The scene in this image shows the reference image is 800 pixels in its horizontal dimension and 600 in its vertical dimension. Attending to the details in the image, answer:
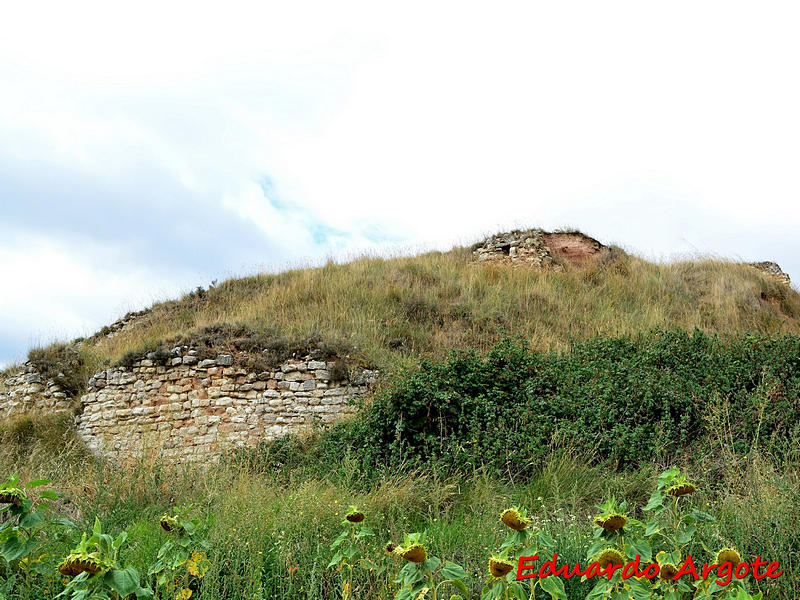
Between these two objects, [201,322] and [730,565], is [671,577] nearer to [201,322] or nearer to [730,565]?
[730,565]

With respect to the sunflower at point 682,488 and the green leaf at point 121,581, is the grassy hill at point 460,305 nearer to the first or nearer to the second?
the sunflower at point 682,488

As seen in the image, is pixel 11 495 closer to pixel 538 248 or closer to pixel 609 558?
pixel 609 558

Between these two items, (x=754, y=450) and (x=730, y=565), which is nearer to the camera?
(x=730, y=565)

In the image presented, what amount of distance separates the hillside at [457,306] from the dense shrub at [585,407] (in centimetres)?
218

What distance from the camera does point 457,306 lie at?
12992 millimetres

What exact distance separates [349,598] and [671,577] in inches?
66.6

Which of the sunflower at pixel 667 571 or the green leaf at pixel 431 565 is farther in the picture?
the sunflower at pixel 667 571

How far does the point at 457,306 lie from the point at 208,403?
19.3 ft

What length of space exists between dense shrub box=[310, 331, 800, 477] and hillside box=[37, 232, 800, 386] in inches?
85.9

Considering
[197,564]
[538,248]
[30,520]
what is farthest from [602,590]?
[538,248]

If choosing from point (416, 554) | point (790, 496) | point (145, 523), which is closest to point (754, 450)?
point (790, 496)

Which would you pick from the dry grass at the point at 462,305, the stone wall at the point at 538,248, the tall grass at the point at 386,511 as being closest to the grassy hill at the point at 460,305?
the dry grass at the point at 462,305

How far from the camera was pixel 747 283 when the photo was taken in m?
15.1

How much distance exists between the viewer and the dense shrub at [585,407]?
21.5 ft
